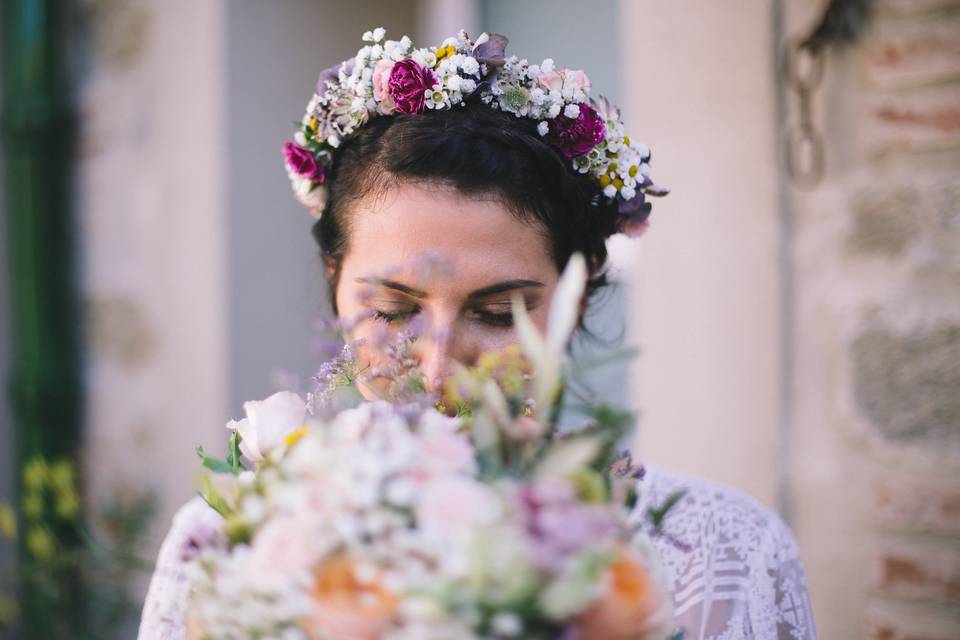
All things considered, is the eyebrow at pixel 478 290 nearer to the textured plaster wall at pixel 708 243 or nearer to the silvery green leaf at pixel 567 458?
the silvery green leaf at pixel 567 458

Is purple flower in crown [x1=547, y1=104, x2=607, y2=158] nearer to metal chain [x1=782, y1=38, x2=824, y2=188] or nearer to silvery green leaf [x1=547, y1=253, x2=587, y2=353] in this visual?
metal chain [x1=782, y1=38, x2=824, y2=188]

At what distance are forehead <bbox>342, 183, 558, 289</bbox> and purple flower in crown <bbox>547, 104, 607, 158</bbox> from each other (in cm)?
21

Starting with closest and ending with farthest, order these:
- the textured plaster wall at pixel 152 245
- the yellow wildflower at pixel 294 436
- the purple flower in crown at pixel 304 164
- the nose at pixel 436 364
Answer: the yellow wildflower at pixel 294 436
the nose at pixel 436 364
the purple flower in crown at pixel 304 164
the textured plaster wall at pixel 152 245

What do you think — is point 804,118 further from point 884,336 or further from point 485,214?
point 485,214

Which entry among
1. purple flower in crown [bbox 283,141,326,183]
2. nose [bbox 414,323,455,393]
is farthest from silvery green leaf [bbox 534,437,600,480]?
purple flower in crown [bbox 283,141,326,183]

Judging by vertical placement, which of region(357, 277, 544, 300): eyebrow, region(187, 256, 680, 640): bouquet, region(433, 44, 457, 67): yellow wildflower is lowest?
region(187, 256, 680, 640): bouquet

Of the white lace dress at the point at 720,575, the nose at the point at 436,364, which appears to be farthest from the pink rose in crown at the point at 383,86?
the white lace dress at the point at 720,575

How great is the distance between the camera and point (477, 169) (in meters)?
1.46

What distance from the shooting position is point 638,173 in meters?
1.69

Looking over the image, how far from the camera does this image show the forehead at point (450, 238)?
4.57 feet

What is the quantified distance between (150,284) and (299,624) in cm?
300

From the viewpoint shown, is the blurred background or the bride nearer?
the bride

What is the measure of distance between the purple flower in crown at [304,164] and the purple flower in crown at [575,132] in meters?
0.53

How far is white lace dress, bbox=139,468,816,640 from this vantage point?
61.8 inches
